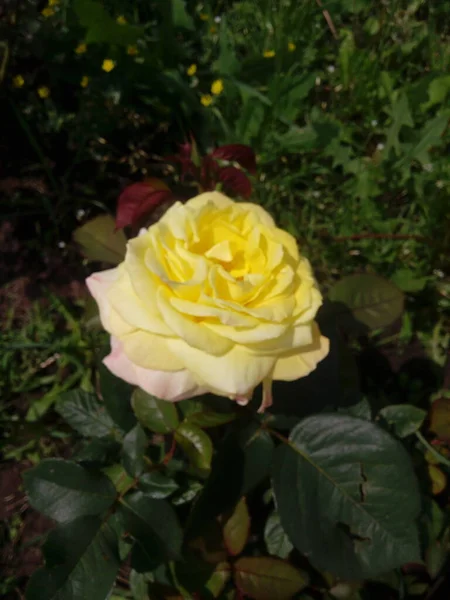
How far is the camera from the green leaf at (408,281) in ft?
5.12

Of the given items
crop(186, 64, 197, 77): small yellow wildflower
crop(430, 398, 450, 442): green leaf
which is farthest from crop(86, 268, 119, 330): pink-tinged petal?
crop(186, 64, 197, 77): small yellow wildflower

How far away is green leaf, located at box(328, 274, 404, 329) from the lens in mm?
1009

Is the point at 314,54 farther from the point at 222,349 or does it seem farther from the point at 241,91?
the point at 222,349

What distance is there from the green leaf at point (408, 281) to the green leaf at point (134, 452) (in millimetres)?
956

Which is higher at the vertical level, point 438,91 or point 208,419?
point 438,91

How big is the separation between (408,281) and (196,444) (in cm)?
96

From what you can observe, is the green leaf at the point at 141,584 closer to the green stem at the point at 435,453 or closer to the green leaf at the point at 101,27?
the green stem at the point at 435,453

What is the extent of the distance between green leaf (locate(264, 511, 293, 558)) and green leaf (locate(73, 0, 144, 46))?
4.61ft

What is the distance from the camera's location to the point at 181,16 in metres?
1.87

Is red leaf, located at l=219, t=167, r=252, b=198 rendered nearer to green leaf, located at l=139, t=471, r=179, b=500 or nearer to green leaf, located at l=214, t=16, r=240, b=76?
green leaf, located at l=139, t=471, r=179, b=500

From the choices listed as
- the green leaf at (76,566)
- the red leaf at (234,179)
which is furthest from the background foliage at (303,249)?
the red leaf at (234,179)

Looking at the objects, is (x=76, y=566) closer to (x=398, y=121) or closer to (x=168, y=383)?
(x=168, y=383)

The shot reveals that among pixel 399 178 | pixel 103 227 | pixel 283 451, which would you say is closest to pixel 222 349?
pixel 283 451

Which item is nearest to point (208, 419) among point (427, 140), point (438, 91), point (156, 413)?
point (156, 413)
